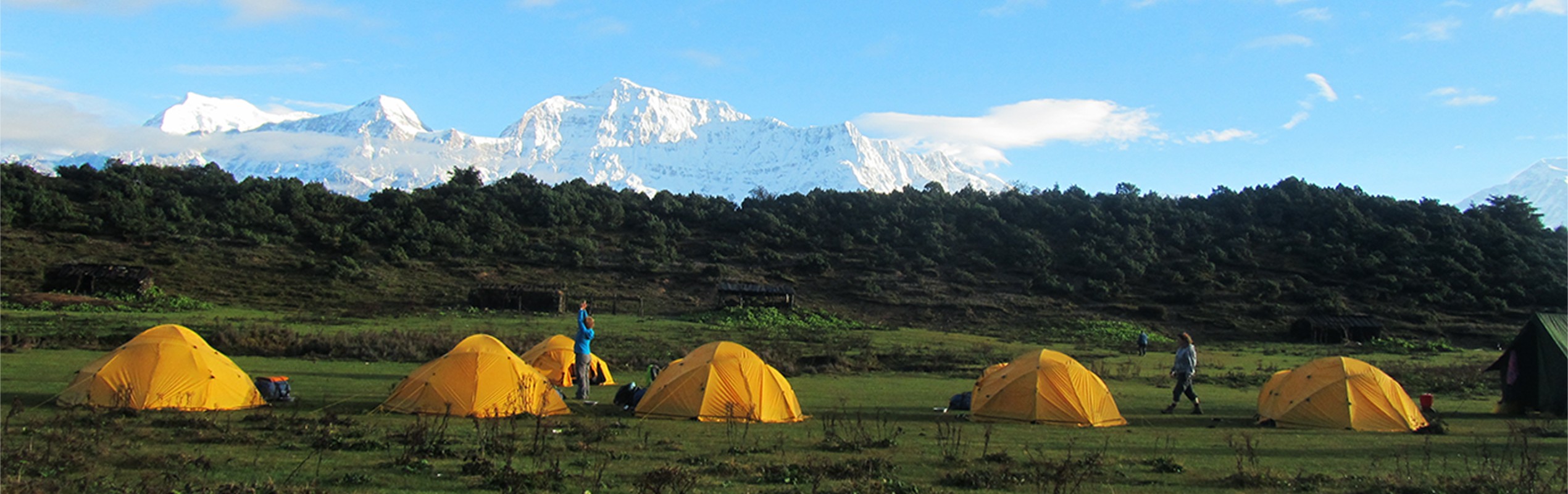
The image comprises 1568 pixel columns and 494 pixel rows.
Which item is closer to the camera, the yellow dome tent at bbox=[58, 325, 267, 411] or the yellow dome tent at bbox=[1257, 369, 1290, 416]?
the yellow dome tent at bbox=[58, 325, 267, 411]

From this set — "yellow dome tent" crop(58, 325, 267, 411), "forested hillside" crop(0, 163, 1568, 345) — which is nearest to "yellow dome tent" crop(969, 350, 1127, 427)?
"yellow dome tent" crop(58, 325, 267, 411)

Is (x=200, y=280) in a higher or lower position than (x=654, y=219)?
lower

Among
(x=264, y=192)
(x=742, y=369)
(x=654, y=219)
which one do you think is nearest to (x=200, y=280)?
(x=264, y=192)

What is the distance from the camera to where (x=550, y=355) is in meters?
21.7

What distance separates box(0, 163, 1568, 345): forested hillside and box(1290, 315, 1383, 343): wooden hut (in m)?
2.44

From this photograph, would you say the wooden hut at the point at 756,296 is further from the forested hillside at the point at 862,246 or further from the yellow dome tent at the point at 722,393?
the yellow dome tent at the point at 722,393

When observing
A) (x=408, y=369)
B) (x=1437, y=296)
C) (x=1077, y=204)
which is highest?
(x=1077, y=204)

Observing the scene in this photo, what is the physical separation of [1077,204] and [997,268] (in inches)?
622

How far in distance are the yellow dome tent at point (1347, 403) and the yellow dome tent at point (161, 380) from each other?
1743 centimetres

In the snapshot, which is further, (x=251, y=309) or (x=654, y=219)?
(x=654, y=219)

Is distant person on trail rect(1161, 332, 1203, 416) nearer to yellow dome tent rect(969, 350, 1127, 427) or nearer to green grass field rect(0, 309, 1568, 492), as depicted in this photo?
green grass field rect(0, 309, 1568, 492)

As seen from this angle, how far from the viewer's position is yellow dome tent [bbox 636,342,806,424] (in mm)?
15391

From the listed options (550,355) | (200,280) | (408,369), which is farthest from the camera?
(200,280)

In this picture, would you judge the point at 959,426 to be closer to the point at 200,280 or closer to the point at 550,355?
the point at 550,355
